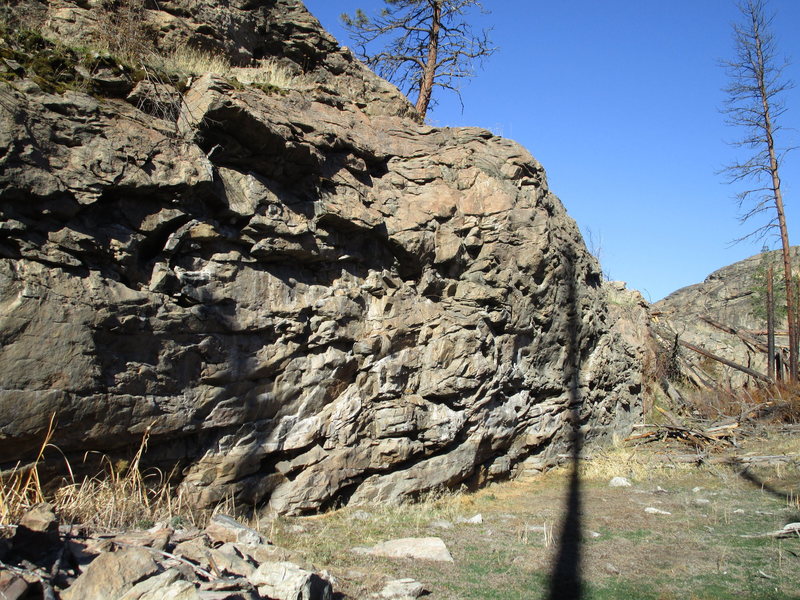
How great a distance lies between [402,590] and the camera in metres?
4.45

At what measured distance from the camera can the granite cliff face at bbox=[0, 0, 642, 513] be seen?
5047mm

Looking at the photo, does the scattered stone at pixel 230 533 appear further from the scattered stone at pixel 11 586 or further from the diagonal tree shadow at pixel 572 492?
the diagonal tree shadow at pixel 572 492

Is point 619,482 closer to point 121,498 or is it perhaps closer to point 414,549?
point 414,549

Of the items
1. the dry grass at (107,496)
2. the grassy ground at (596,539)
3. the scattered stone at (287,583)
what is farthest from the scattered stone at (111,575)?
the grassy ground at (596,539)

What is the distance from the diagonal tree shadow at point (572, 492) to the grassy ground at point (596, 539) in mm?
77

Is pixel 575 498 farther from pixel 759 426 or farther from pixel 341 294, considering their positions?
pixel 759 426

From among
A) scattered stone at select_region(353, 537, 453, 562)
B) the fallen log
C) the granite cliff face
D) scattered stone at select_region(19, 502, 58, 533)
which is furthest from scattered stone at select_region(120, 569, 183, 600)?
the fallen log

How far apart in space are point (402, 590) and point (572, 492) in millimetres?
4908

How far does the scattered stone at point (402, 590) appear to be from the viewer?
4383 mm

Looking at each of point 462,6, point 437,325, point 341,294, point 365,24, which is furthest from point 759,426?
point 365,24

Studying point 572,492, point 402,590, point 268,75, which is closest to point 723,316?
point 572,492

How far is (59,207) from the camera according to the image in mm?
5117

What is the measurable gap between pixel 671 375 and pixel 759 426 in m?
3.63

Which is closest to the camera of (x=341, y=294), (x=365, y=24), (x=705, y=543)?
(x=705, y=543)
